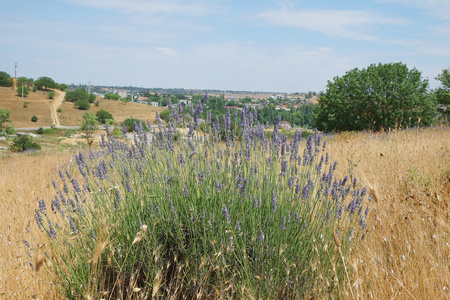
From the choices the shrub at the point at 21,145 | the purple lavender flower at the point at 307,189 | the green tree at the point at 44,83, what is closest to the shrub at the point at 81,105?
the green tree at the point at 44,83

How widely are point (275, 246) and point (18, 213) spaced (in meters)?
3.73

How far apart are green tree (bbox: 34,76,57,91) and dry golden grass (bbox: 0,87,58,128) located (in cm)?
968

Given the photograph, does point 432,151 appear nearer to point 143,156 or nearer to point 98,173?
point 143,156

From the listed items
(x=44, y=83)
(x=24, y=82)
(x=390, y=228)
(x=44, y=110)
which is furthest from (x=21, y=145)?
(x=44, y=83)

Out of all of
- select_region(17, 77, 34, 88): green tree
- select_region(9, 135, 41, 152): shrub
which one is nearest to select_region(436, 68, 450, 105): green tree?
select_region(9, 135, 41, 152): shrub

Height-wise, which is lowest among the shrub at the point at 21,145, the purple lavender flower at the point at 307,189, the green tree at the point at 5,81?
the shrub at the point at 21,145

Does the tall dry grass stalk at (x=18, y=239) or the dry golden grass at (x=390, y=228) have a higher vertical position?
the dry golden grass at (x=390, y=228)

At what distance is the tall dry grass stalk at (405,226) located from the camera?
2.06 m

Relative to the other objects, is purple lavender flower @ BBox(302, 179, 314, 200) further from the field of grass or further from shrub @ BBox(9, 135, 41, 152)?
shrub @ BBox(9, 135, 41, 152)

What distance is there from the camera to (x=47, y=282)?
8.33 feet

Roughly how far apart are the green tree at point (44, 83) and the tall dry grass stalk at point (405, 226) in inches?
4277

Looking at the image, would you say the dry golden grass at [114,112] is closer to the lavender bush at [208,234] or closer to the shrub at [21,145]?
the shrub at [21,145]

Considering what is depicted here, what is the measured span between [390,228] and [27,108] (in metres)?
84.6

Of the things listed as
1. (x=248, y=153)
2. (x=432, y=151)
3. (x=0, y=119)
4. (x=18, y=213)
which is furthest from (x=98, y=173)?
(x=0, y=119)
